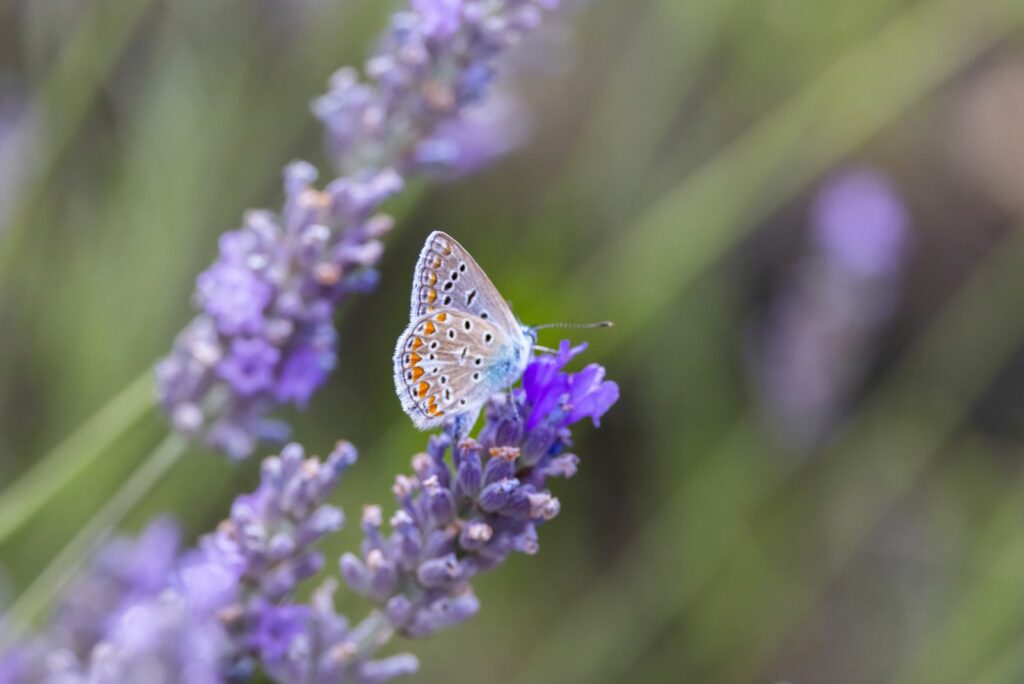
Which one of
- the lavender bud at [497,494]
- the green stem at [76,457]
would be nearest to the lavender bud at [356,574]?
the lavender bud at [497,494]

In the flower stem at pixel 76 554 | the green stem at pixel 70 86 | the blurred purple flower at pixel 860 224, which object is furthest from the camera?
the blurred purple flower at pixel 860 224

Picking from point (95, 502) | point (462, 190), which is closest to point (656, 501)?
point (462, 190)

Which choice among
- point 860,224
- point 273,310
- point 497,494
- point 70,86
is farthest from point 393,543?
point 860,224

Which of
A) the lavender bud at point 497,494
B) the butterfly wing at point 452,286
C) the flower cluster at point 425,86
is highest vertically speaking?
the flower cluster at point 425,86

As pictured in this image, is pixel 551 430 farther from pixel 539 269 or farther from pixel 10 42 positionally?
pixel 10 42

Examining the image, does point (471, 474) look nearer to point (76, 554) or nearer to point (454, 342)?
point (454, 342)

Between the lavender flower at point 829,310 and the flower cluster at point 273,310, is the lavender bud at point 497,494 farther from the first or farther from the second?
the lavender flower at point 829,310

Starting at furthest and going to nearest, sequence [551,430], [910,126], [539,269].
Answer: [910,126], [539,269], [551,430]
